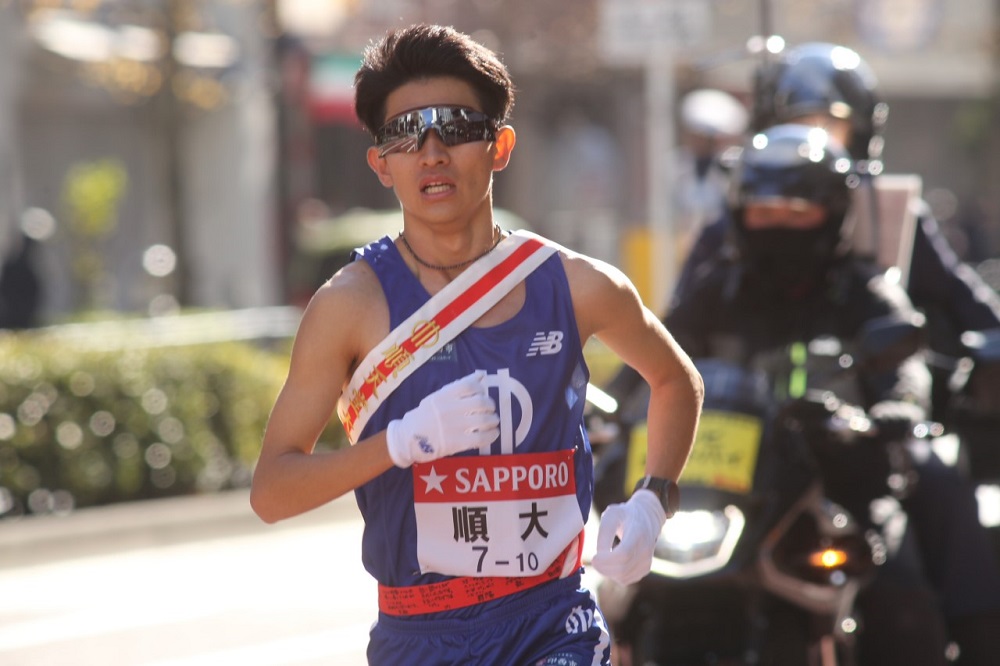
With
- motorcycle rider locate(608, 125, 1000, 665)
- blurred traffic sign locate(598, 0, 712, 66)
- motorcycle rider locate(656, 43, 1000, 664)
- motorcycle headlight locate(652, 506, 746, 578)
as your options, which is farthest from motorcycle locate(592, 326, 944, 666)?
blurred traffic sign locate(598, 0, 712, 66)

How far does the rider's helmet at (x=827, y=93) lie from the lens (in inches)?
262

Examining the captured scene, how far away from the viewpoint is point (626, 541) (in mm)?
3559

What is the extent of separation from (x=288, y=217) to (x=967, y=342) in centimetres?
1678

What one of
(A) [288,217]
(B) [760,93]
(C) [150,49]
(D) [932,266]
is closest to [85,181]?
(A) [288,217]

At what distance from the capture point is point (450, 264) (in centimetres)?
364

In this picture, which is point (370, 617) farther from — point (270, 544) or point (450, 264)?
point (450, 264)

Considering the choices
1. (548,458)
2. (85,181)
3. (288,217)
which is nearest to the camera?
(548,458)

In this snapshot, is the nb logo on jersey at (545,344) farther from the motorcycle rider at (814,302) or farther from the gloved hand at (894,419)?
the motorcycle rider at (814,302)

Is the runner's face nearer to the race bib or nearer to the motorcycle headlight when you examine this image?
the race bib

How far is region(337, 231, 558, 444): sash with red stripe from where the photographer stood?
138 inches

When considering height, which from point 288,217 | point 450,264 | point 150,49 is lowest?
point 288,217

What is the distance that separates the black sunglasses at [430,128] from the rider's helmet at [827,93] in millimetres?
3043

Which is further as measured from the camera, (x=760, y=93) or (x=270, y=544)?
(x=270, y=544)

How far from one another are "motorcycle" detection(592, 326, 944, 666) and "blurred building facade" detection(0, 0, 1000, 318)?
→ 11551 millimetres
